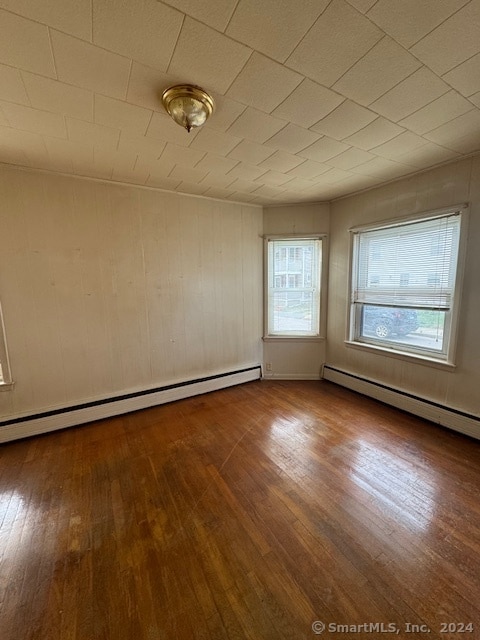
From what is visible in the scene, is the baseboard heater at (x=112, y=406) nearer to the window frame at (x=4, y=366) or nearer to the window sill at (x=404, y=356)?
the window frame at (x=4, y=366)

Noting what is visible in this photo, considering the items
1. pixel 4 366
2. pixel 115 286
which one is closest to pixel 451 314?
pixel 115 286

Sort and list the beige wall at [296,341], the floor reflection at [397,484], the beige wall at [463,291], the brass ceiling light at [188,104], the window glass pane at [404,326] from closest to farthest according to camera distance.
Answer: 1. the brass ceiling light at [188,104]
2. the floor reflection at [397,484]
3. the beige wall at [463,291]
4. the window glass pane at [404,326]
5. the beige wall at [296,341]

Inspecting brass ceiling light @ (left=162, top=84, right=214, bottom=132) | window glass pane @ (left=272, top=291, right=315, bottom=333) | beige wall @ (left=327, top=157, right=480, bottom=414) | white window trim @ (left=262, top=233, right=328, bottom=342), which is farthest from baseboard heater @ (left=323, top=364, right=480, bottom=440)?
brass ceiling light @ (left=162, top=84, right=214, bottom=132)

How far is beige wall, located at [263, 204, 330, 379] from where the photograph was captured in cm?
361

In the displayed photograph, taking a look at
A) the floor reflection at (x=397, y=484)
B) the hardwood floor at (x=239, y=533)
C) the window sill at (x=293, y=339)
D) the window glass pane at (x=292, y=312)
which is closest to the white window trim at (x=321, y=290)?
the window sill at (x=293, y=339)

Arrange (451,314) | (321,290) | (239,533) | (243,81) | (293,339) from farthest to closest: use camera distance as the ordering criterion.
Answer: (293,339) < (321,290) < (451,314) < (239,533) < (243,81)

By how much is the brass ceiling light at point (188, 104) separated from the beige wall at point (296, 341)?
2.22 m

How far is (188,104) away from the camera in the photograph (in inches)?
57.9

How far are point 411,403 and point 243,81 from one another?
10.6 feet

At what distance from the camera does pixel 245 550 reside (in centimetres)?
141

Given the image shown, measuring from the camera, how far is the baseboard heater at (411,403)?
2.40m

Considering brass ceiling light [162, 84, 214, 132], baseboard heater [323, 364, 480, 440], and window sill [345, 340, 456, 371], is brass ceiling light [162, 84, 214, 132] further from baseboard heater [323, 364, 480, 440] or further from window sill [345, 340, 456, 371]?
baseboard heater [323, 364, 480, 440]

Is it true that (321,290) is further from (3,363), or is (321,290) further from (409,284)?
(3,363)

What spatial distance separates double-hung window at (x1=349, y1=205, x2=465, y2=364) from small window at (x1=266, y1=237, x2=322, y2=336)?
1.79 feet
